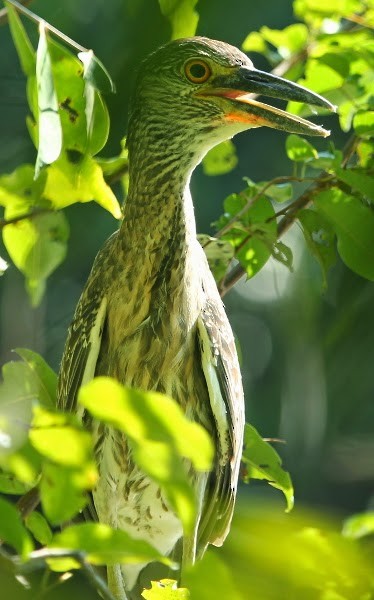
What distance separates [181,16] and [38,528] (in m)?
1.07

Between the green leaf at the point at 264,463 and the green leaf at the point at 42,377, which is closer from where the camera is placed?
the green leaf at the point at 42,377

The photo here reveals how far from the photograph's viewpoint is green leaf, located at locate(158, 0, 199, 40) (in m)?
2.03

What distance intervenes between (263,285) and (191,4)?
3525 mm

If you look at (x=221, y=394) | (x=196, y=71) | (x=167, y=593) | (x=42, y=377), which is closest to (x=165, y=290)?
(x=221, y=394)

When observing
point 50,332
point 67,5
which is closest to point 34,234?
point 50,332

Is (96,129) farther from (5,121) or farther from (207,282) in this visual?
(5,121)

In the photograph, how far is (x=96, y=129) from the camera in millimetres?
1681

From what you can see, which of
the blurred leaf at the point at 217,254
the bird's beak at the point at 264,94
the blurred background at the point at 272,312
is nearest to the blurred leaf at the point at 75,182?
the bird's beak at the point at 264,94

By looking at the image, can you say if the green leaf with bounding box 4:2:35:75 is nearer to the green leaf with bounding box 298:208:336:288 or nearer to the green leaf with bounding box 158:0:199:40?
the green leaf with bounding box 158:0:199:40

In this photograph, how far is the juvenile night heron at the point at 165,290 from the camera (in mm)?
2461

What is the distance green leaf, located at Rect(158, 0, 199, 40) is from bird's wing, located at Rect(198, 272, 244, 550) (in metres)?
0.65

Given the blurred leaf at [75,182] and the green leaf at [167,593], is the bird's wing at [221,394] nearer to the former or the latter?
the blurred leaf at [75,182]

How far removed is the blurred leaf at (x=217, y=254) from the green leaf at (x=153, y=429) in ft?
5.12

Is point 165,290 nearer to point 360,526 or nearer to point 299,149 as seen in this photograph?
point 299,149
